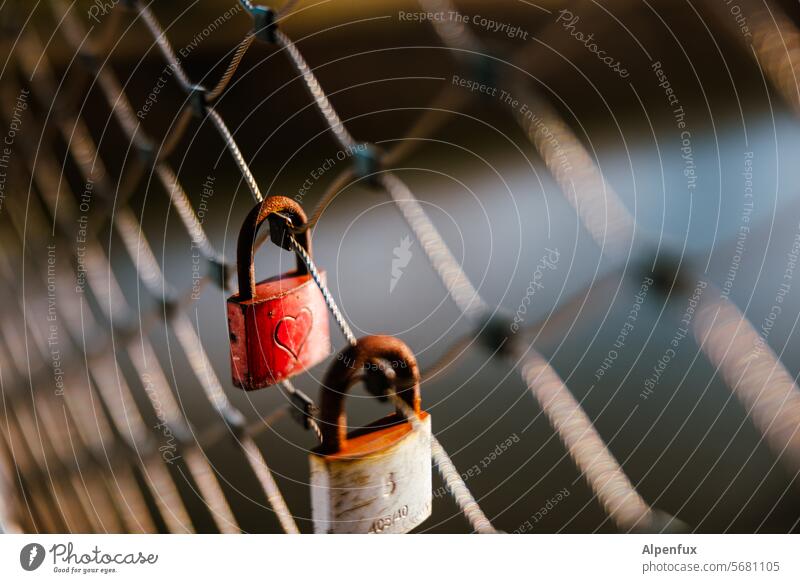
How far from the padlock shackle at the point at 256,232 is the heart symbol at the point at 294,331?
0.04 metres

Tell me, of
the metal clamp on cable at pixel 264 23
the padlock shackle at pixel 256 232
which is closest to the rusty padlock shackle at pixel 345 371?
the padlock shackle at pixel 256 232

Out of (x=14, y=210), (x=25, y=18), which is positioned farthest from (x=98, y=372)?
(x=25, y=18)

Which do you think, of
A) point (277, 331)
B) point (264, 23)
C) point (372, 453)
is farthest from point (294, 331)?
point (264, 23)

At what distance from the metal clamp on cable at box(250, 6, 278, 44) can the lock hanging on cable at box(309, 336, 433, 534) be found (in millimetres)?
344

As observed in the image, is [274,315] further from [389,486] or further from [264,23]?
[264,23]

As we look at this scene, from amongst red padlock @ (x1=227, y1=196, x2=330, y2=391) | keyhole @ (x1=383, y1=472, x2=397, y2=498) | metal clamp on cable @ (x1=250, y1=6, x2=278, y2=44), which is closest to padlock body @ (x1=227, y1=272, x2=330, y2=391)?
red padlock @ (x1=227, y1=196, x2=330, y2=391)

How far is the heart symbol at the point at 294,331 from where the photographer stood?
568 mm

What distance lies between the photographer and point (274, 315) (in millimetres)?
A: 563

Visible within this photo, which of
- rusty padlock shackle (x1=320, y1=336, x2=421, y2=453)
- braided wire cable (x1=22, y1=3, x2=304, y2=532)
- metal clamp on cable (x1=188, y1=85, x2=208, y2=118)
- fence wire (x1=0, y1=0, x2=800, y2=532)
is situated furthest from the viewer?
braided wire cable (x1=22, y1=3, x2=304, y2=532)

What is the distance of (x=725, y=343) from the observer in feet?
1.97

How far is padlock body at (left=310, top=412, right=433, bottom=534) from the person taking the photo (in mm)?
501

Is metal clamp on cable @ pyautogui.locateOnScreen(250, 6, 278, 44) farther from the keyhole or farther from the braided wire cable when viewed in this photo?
the keyhole
